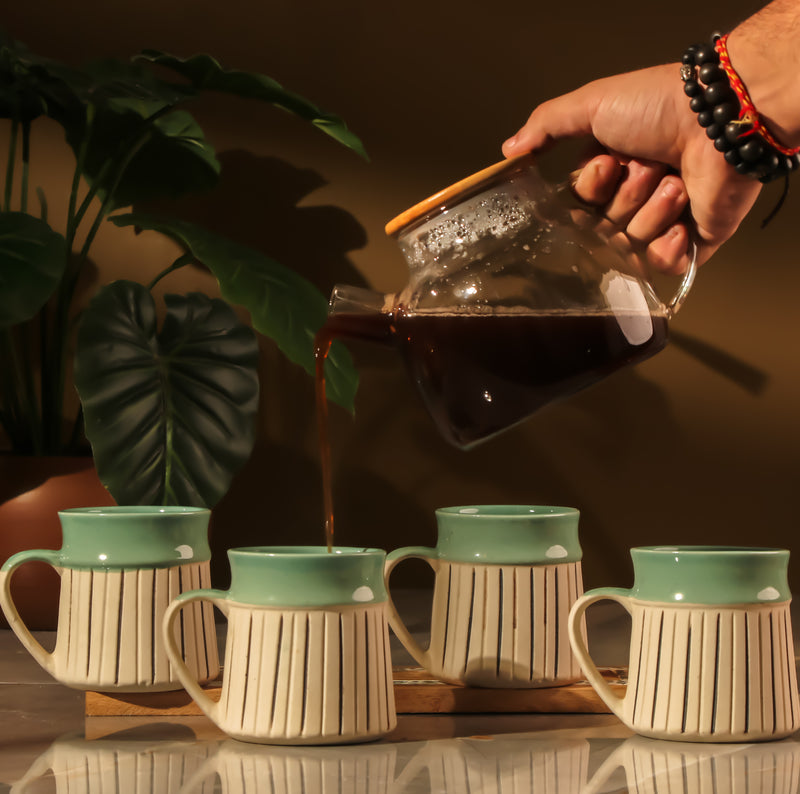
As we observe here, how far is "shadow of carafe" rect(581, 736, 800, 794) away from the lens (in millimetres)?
649

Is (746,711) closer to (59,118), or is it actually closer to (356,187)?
(356,187)

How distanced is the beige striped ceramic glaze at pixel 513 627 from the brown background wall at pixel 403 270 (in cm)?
63

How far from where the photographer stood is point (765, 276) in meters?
1.47

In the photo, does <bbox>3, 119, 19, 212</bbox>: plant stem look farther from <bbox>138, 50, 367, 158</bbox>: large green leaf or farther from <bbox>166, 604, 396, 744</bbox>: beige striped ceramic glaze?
<bbox>166, 604, 396, 744</bbox>: beige striped ceramic glaze

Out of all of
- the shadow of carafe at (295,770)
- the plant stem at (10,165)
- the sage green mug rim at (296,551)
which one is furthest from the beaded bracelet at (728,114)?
the plant stem at (10,165)

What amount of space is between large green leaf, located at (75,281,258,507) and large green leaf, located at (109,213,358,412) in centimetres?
8

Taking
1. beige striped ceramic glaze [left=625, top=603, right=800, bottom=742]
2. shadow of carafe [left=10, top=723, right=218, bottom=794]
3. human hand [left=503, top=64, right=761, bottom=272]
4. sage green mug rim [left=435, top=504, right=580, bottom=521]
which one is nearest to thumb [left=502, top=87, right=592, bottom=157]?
human hand [left=503, top=64, right=761, bottom=272]

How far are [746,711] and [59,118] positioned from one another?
3.46 ft

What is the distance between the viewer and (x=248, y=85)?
1281 millimetres

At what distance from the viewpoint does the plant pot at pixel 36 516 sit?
122 cm

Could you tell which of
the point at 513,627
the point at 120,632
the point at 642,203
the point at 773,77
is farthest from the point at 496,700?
the point at 773,77

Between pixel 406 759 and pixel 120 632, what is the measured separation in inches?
9.4

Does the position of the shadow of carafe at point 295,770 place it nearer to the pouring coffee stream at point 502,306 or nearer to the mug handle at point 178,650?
the mug handle at point 178,650

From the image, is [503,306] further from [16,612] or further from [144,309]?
[144,309]
